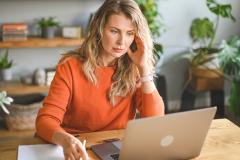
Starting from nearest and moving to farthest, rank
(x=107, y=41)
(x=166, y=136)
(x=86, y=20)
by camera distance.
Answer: (x=166, y=136), (x=107, y=41), (x=86, y=20)

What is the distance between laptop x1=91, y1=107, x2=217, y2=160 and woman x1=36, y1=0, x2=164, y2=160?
1.14ft

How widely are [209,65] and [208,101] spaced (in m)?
0.66

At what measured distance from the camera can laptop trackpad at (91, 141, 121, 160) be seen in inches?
49.5

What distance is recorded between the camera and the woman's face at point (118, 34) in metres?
1.49

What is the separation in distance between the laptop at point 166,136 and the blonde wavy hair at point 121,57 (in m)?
0.41

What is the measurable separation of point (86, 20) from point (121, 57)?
1.67 meters

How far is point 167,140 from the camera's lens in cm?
113

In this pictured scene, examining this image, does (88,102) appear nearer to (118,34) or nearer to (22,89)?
(118,34)

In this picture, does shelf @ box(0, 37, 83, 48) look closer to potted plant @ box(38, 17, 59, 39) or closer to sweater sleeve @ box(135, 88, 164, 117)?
potted plant @ box(38, 17, 59, 39)

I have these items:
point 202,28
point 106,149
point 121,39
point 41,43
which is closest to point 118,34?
point 121,39

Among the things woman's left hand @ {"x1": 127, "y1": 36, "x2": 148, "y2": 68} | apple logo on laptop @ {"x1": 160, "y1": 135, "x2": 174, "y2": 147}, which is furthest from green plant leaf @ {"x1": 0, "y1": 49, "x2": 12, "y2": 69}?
apple logo on laptop @ {"x1": 160, "y1": 135, "x2": 174, "y2": 147}

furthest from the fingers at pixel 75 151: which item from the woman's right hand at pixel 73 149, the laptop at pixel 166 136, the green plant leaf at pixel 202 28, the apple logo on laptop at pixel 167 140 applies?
the green plant leaf at pixel 202 28

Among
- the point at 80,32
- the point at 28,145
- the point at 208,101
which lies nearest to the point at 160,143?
the point at 28,145

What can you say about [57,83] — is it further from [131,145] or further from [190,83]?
[190,83]
